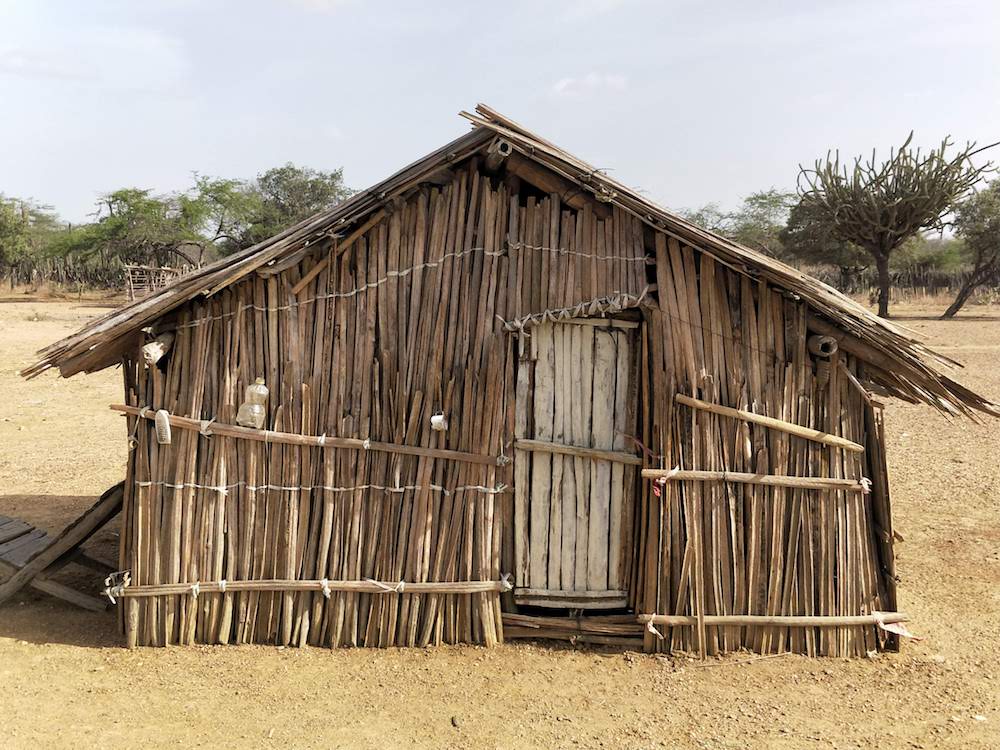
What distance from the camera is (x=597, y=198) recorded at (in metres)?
5.04

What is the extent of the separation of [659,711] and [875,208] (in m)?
23.4

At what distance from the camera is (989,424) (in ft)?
35.7

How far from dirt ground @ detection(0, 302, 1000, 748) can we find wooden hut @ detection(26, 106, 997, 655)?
24 cm

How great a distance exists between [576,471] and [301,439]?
6.49 ft

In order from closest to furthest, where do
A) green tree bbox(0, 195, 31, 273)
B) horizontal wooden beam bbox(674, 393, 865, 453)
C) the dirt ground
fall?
the dirt ground, horizontal wooden beam bbox(674, 393, 865, 453), green tree bbox(0, 195, 31, 273)

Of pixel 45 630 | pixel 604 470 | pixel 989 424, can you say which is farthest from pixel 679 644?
pixel 989 424

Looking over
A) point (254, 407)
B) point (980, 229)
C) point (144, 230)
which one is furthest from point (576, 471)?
point (144, 230)

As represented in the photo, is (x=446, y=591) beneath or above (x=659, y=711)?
above

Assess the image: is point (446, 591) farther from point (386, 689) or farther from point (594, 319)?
point (594, 319)

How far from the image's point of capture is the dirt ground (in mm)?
4211

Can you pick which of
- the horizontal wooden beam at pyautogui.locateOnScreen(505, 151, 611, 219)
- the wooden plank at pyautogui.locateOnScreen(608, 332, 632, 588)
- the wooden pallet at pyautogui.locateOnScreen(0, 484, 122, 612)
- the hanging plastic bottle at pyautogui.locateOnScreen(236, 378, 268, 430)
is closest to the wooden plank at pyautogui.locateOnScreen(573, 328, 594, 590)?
the wooden plank at pyautogui.locateOnScreen(608, 332, 632, 588)

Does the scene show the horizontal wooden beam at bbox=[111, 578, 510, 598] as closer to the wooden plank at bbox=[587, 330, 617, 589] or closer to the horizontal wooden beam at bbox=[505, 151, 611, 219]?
the wooden plank at bbox=[587, 330, 617, 589]

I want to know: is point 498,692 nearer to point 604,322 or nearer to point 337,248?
point 604,322

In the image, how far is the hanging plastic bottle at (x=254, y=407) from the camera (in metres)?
5.06
